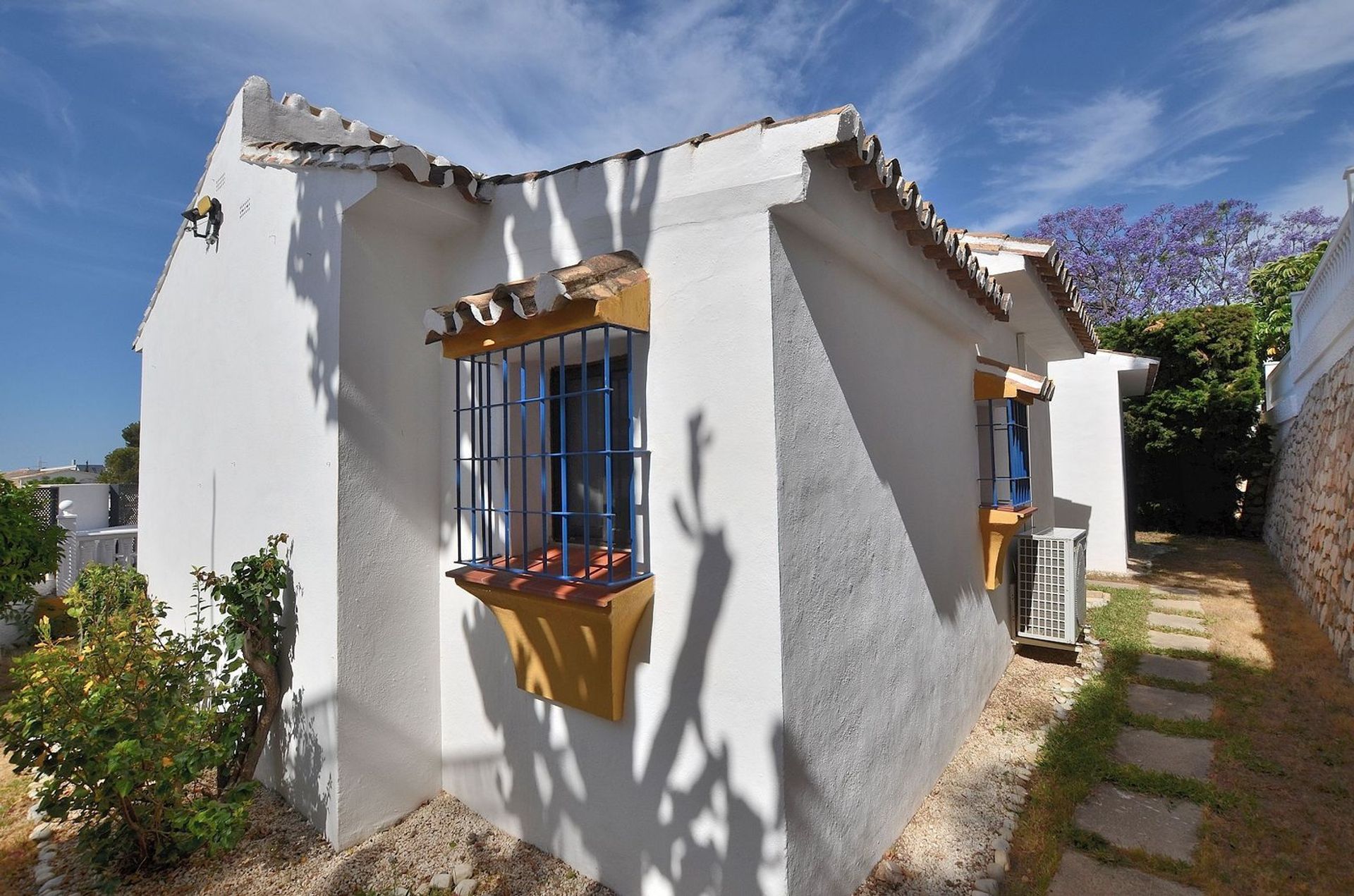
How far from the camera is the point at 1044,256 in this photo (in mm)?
6133

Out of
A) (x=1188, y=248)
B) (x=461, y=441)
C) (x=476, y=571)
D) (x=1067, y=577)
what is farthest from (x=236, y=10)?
(x=1188, y=248)

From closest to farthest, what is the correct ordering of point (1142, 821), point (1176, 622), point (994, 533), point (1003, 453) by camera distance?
point (1142, 821) < point (994, 533) < point (1003, 453) < point (1176, 622)

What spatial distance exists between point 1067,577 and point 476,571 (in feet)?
21.4

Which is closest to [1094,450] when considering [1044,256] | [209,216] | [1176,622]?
[1176,622]

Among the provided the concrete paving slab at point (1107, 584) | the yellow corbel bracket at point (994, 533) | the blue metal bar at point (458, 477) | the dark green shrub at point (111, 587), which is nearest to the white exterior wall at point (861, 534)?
the yellow corbel bracket at point (994, 533)

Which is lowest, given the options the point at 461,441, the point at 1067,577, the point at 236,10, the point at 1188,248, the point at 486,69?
the point at 1067,577

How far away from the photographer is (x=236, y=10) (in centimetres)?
497

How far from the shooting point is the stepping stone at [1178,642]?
779cm

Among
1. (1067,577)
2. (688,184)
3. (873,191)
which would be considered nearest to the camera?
(688,184)

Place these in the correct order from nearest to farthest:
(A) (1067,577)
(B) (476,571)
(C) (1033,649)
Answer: (B) (476,571), (A) (1067,577), (C) (1033,649)

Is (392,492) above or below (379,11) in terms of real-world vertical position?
below

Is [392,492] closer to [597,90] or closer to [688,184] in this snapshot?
[688,184]

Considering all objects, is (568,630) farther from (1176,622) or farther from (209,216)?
(1176,622)

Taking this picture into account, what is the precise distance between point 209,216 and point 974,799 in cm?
839
